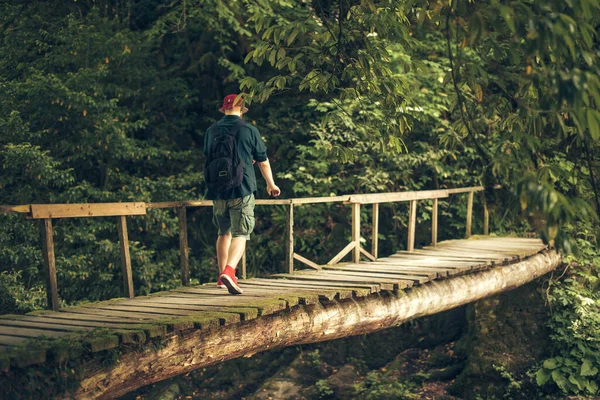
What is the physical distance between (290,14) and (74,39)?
3.41 metres

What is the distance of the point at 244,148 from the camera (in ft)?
22.0

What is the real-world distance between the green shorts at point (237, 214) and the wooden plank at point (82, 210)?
0.68 m

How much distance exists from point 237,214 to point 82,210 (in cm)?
132

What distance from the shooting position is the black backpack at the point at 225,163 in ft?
21.6

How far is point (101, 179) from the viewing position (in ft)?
41.7

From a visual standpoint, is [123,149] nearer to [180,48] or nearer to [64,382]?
[180,48]

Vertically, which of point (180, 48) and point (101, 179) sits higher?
point (180, 48)

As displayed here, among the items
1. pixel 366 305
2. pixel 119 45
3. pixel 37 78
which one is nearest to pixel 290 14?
pixel 119 45

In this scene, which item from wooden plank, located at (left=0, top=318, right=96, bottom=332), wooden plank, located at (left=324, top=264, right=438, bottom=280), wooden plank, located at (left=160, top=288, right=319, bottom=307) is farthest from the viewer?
wooden plank, located at (left=324, top=264, right=438, bottom=280)

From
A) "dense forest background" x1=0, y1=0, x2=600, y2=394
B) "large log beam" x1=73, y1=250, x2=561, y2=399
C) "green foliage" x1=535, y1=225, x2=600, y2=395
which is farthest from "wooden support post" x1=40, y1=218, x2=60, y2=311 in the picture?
"green foliage" x1=535, y1=225, x2=600, y2=395

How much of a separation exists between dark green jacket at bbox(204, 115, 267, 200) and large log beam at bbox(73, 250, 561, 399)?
1142 millimetres

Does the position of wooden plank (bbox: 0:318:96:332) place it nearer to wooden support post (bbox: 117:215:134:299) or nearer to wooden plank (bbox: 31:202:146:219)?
wooden plank (bbox: 31:202:146:219)

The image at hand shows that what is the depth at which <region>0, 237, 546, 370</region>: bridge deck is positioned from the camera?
4980 mm

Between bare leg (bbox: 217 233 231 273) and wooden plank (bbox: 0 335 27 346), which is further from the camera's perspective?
bare leg (bbox: 217 233 231 273)
